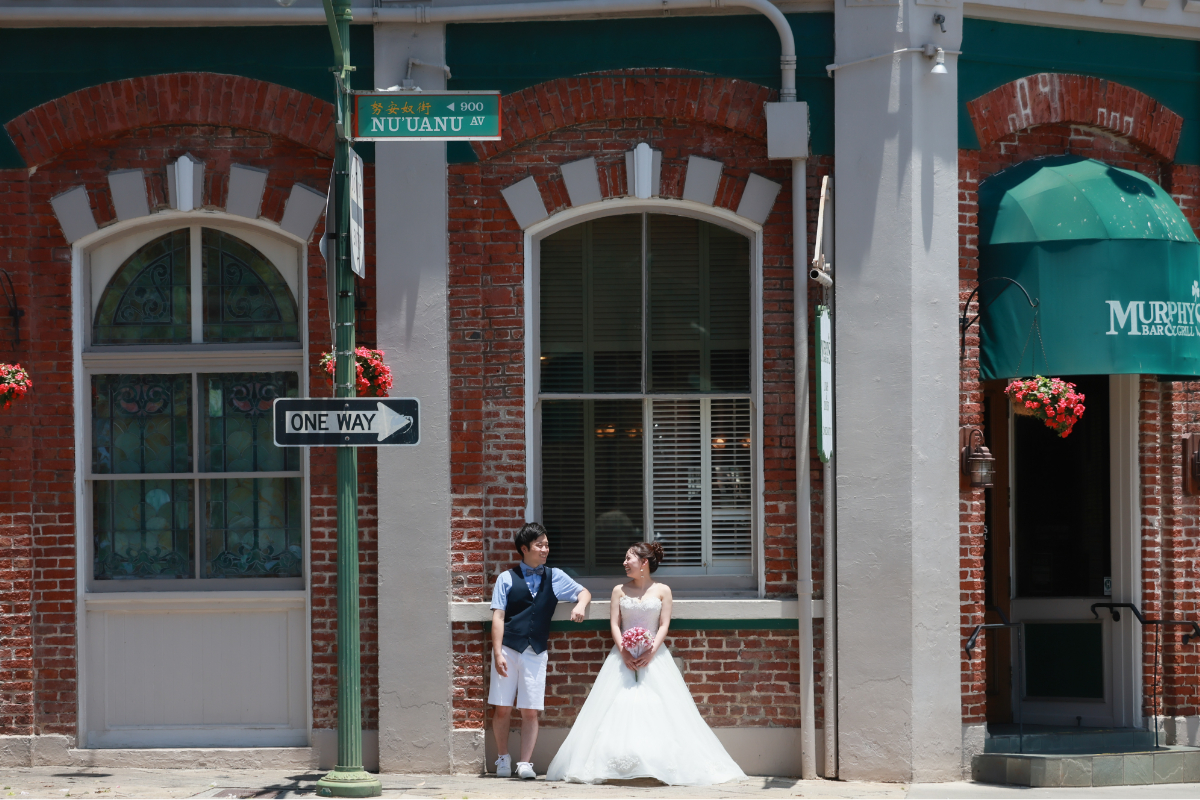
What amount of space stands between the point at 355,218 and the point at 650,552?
3.09 metres

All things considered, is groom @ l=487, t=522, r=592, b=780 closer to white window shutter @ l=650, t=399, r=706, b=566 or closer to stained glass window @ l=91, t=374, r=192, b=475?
white window shutter @ l=650, t=399, r=706, b=566

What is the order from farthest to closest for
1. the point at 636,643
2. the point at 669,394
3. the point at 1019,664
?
1. the point at 1019,664
2. the point at 669,394
3. the point at 636,643

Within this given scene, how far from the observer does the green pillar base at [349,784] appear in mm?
8156

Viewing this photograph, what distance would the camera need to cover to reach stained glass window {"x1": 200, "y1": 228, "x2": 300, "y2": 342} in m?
9.85

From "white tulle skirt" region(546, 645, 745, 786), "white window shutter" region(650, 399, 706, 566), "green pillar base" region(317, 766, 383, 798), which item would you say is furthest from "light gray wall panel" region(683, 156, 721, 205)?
"green pillar base" region(317, 766, 383, 798)

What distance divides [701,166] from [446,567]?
3374mm

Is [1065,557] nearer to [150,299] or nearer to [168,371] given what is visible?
[168,371]

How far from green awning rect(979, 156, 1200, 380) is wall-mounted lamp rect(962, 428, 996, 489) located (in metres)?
0.49

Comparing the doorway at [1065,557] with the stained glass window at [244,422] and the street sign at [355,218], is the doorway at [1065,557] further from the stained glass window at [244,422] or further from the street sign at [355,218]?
the stained glass window at [244,422]

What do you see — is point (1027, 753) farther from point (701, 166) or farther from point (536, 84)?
point (536, 84)

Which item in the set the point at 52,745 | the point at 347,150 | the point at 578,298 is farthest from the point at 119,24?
the point at 52,745

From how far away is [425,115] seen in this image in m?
8.19

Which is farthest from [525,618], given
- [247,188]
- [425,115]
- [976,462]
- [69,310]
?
[69,310]

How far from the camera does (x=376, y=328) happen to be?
9.47m
